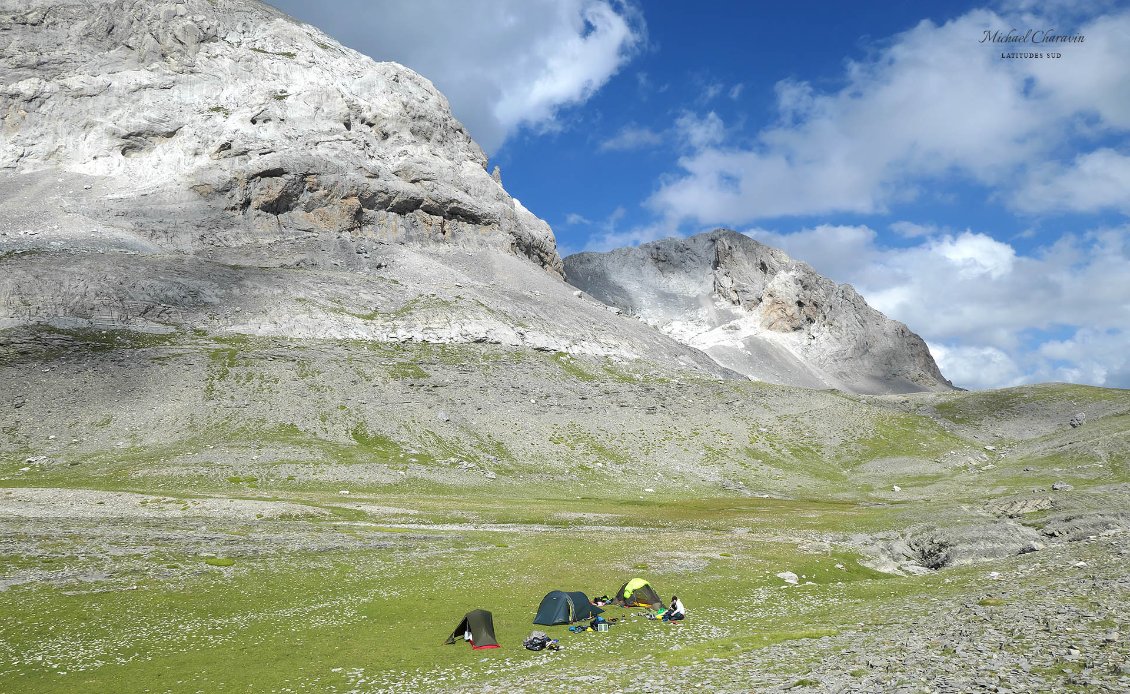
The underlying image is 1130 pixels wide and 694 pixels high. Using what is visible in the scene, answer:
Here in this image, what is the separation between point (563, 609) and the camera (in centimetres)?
3662

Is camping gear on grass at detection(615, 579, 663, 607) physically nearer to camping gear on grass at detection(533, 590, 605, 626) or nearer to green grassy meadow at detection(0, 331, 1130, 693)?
green grassy meadow at detection(0, 331, 1130, 693)

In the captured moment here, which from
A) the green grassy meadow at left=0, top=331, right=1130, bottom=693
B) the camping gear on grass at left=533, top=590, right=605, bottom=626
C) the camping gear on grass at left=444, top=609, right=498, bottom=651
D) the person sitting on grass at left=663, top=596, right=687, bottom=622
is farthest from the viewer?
the person sitting on grass at left=663, top=596, right=687, bottom=622

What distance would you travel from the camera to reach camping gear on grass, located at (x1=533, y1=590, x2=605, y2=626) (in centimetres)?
3634

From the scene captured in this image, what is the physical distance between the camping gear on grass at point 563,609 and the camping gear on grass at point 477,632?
425cm

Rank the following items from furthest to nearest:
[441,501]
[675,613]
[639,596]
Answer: [441,501] → [639,596] → [675,613]

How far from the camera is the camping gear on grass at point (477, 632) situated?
32.0 meters

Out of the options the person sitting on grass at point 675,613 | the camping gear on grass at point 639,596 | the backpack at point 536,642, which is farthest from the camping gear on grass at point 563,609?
the backpack at point 536,642

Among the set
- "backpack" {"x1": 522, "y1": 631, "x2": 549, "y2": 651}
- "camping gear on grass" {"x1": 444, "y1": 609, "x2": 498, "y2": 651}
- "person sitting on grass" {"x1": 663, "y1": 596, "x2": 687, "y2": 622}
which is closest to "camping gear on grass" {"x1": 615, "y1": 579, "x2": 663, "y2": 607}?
"person sitting on grass" {"x1": 663, "y1": 596, "x2": 687, "y2": 622}

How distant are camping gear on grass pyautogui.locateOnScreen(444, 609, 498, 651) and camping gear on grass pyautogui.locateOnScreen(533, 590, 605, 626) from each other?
168 inches

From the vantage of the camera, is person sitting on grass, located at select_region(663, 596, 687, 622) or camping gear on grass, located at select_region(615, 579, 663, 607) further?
camping gear on grass, located at select_region(615, 579, 663, 607)

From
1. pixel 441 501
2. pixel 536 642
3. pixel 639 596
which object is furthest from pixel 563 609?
pixel 441 501

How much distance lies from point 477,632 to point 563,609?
591cm

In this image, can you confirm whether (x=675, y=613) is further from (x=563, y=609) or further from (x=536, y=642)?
(x=536, y=642)

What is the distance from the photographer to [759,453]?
432 feet
